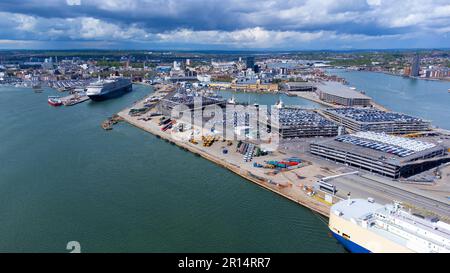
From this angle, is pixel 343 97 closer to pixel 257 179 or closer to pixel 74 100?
pixel 257 179

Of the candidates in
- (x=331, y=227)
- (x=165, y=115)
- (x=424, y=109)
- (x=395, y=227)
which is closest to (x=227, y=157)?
(x=331, y=227)

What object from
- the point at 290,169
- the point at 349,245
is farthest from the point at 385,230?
the point at 290,169

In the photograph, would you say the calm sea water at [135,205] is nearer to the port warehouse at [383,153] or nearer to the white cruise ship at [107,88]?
the port warehouse at [383,153]

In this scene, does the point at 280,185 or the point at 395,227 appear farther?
the point at 280,185

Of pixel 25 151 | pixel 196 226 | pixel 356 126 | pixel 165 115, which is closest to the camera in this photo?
pixel 196 226

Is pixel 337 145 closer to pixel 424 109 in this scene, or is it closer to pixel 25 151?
pixel 25 151

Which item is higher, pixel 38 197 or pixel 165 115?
pixel 165 115
